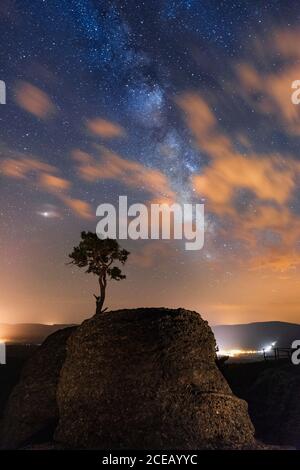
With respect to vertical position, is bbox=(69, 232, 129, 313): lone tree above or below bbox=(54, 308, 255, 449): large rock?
above

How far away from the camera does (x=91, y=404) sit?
1655 centimetres

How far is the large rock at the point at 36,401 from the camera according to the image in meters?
19.3

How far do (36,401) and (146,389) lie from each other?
6952mm

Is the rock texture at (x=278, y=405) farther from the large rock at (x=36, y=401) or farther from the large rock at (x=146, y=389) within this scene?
the large rock at (x=36, y=401)

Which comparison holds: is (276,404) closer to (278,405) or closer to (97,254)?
(278,405)

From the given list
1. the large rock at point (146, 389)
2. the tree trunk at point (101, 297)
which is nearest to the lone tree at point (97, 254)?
the tree trunk at point (101, 297)

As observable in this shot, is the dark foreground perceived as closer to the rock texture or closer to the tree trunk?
the rock texture

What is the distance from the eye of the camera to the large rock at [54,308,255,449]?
15727 millimetres

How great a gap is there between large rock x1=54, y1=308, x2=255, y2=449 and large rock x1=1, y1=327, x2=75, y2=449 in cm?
248

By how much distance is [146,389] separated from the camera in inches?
634

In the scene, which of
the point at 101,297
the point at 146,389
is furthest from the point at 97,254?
the point at 146,389

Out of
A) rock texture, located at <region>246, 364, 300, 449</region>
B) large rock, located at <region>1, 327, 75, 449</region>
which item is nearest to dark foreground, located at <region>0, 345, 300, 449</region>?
rock texture, located at <region>246, 364, 300, 449</region>
